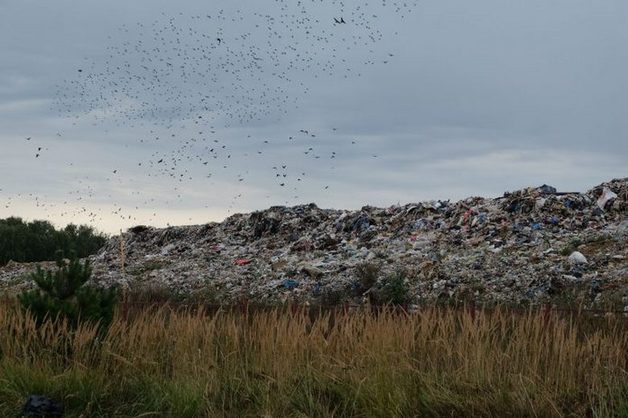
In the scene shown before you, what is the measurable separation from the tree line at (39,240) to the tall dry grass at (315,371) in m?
30.4

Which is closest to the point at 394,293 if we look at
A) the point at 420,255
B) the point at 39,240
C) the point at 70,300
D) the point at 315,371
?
the point at 420,255

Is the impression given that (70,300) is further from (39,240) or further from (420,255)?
(39,240)

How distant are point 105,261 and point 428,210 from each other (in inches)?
456

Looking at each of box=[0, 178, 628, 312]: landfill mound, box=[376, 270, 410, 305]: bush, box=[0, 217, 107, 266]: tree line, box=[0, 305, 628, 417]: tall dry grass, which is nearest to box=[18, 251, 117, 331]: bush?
box=[0, 305, 628, 417]: tall dry grass

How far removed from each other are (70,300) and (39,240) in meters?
32.6

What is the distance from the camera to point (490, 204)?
2216cm

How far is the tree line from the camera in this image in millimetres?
38697

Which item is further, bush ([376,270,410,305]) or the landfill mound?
the landfill mound

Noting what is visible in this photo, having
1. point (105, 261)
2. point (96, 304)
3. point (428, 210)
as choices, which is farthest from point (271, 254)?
point (96, 304)

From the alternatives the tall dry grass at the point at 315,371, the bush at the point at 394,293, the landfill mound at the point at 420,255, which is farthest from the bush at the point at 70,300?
the bush at the point at 394,293

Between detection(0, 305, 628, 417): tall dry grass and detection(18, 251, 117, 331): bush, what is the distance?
0.21 meters

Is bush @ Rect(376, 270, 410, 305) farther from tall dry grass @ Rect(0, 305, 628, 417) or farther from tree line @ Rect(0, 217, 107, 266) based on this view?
tree line @ Rect(0, 217, 107, 266)

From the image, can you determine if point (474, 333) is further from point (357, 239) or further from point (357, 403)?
point (357, 239)

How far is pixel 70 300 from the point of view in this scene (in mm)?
9141
